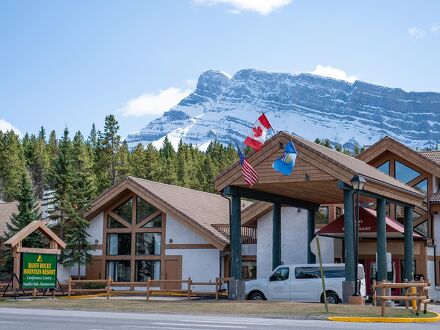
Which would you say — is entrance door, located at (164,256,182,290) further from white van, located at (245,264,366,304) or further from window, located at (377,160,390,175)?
window, located at (377,160,390,175)

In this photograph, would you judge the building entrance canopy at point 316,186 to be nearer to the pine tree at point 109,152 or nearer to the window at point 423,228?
the window at point 423,228

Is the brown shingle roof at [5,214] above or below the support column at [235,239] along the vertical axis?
above

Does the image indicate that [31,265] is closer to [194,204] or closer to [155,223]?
[155,223]

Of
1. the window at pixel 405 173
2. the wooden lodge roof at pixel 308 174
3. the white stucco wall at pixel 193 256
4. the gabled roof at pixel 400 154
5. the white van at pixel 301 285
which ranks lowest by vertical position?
the white van at pixel 301 285

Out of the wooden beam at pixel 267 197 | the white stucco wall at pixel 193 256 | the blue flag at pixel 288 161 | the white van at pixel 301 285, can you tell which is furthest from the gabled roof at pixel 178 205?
the blue flag at pixel 288 161

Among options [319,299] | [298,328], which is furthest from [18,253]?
[298,328]

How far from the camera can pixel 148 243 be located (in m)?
43.8

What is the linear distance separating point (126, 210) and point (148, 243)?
2514 mm

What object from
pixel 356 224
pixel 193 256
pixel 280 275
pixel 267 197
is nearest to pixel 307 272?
pixel 280 275

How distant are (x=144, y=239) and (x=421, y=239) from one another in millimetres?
15970

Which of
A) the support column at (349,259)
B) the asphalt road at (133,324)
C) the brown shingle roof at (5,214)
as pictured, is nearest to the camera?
the asphalt road at (133,324)

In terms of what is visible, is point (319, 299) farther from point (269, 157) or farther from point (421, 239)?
point (421, 239)

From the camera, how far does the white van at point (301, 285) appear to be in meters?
30.4

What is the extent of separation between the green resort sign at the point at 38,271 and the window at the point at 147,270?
32.0ft
